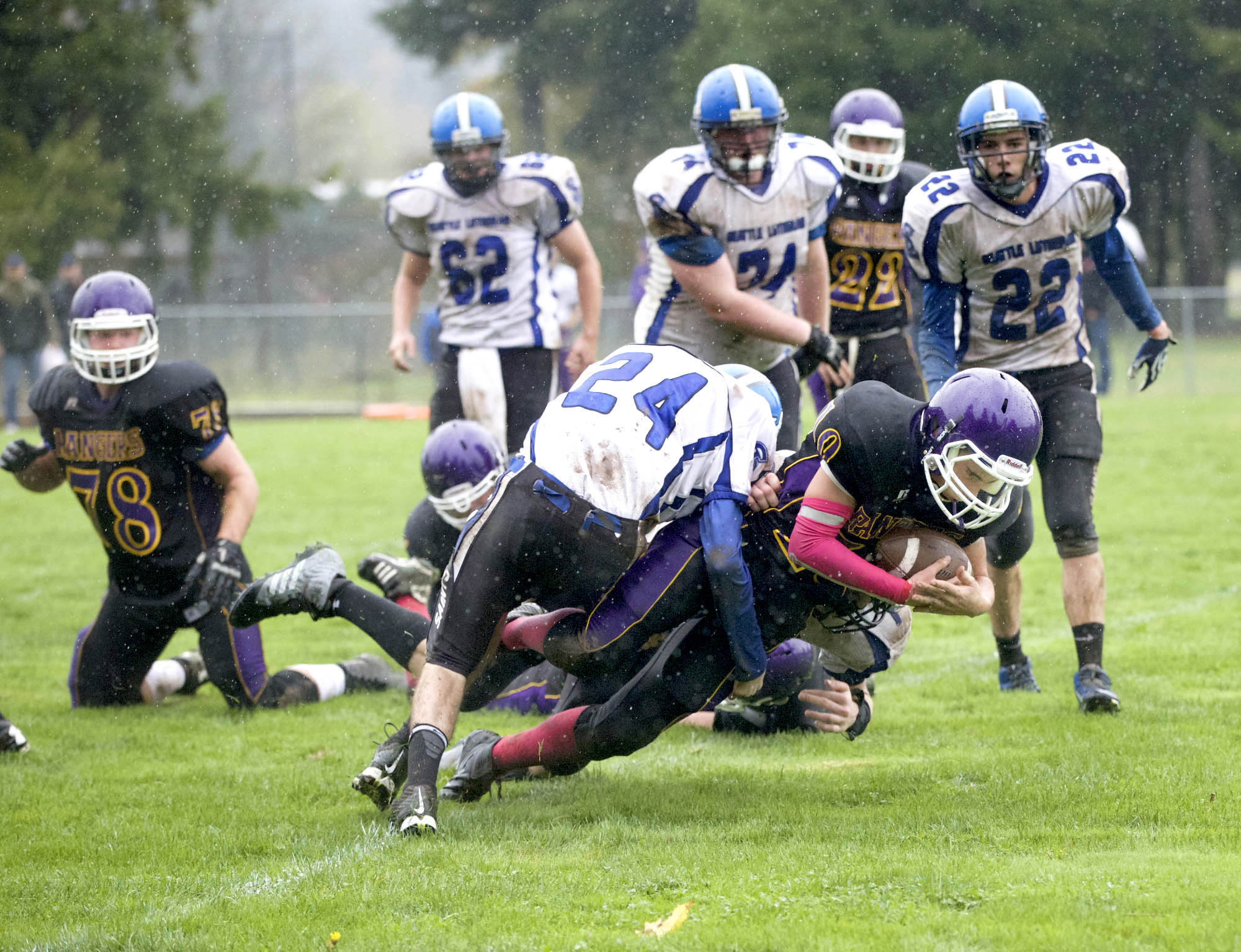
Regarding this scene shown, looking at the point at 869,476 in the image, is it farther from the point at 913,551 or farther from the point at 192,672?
the point at 192,672

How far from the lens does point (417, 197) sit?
619cm

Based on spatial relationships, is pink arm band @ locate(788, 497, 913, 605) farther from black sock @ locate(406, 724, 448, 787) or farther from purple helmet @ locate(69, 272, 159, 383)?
purple helmet @ locate(69, 272, 159, 383)

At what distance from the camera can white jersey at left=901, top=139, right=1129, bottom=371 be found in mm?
4980

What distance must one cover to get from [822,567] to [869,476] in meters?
0.24

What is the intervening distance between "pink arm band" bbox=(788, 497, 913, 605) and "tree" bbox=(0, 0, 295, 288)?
52.4 feet

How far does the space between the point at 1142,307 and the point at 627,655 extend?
8.54 feet

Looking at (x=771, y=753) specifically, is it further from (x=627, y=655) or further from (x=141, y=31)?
(x=141, y=31)

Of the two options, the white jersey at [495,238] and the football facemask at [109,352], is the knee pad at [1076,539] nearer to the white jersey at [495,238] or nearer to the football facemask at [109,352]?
the white jersey at [495,238]

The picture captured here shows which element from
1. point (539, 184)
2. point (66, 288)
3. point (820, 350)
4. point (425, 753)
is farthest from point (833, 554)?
point (66, 288)

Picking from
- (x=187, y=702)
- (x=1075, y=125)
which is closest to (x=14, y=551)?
(x=187, y=702)

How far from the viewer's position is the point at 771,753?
4.42m

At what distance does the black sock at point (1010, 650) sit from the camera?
5.10m

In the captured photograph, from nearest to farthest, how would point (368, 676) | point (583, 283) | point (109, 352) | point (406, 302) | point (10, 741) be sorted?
point (10, 741) → point (109, 352) → point (368, 676) → point (583, 283) → point (406, 302)

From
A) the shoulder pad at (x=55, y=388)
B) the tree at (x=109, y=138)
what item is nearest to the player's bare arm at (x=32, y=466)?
the shoulder pad at (x=55, y=388)
